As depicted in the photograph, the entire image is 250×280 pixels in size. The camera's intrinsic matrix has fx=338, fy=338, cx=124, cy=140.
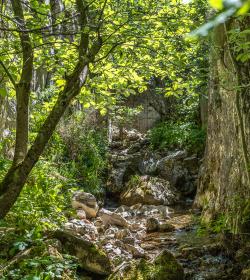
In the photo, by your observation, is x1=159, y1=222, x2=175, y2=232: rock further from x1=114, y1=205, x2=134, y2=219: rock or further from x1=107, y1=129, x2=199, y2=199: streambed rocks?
x1=107, y1=129, x2=199, y2=199: streambed rocks

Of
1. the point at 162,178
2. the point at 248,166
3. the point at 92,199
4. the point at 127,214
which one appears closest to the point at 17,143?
the point at 248,166

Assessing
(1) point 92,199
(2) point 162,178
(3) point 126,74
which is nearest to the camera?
(3) point 126,74

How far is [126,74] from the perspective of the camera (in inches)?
176

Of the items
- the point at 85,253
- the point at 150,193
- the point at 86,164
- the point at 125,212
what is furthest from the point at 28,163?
the point at 150,193

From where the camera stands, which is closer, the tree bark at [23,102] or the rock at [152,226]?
the tree bark at [23,102]

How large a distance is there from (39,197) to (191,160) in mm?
8677

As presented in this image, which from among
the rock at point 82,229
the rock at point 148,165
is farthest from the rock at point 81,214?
the rock at point 148,165

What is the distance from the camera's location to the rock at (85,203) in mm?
7968

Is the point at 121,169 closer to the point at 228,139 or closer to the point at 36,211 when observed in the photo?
the point at 228,139

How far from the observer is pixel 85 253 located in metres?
4.05

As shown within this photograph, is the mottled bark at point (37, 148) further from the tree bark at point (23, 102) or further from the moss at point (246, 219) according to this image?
the moss at point (246, 219)

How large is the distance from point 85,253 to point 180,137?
10.4 metres

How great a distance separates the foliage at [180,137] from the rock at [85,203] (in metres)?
5.94

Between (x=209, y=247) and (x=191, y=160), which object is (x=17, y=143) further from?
(x=191, y=160)
